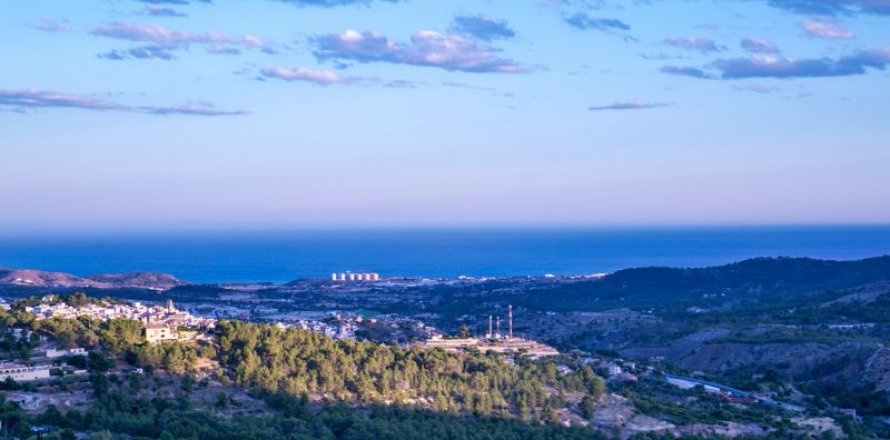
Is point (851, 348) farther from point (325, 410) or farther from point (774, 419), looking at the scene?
point (325, 410)

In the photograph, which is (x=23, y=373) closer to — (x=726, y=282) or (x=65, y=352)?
(x=65, y=352)

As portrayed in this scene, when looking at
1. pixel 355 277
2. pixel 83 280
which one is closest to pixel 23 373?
pixel 83 280

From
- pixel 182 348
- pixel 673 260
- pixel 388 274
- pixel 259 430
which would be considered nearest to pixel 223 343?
pixel 182 348

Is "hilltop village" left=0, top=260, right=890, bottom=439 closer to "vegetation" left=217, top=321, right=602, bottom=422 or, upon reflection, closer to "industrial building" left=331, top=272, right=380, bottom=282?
"vegetation" left=217, top=321, right=602, bottom=422

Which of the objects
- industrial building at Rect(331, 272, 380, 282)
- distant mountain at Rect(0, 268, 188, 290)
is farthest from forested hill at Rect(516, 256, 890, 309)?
distant mountain at Rect(0, 268, 188, 290)

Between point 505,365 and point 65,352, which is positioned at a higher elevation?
point 65,352

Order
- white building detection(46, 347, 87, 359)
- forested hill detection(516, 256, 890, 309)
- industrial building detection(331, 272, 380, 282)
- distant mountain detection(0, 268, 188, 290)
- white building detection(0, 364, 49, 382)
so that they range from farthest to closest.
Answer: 1. industrial building detection(331, 272, 380, 282)
2. distant mountain detection(0, 268, 188, 290)
3. forested hill detection(516, 256, 890, 309)
4. white building detection(46, 347, 87, 359)
5. white building detection(0, 364, 49, 382)
